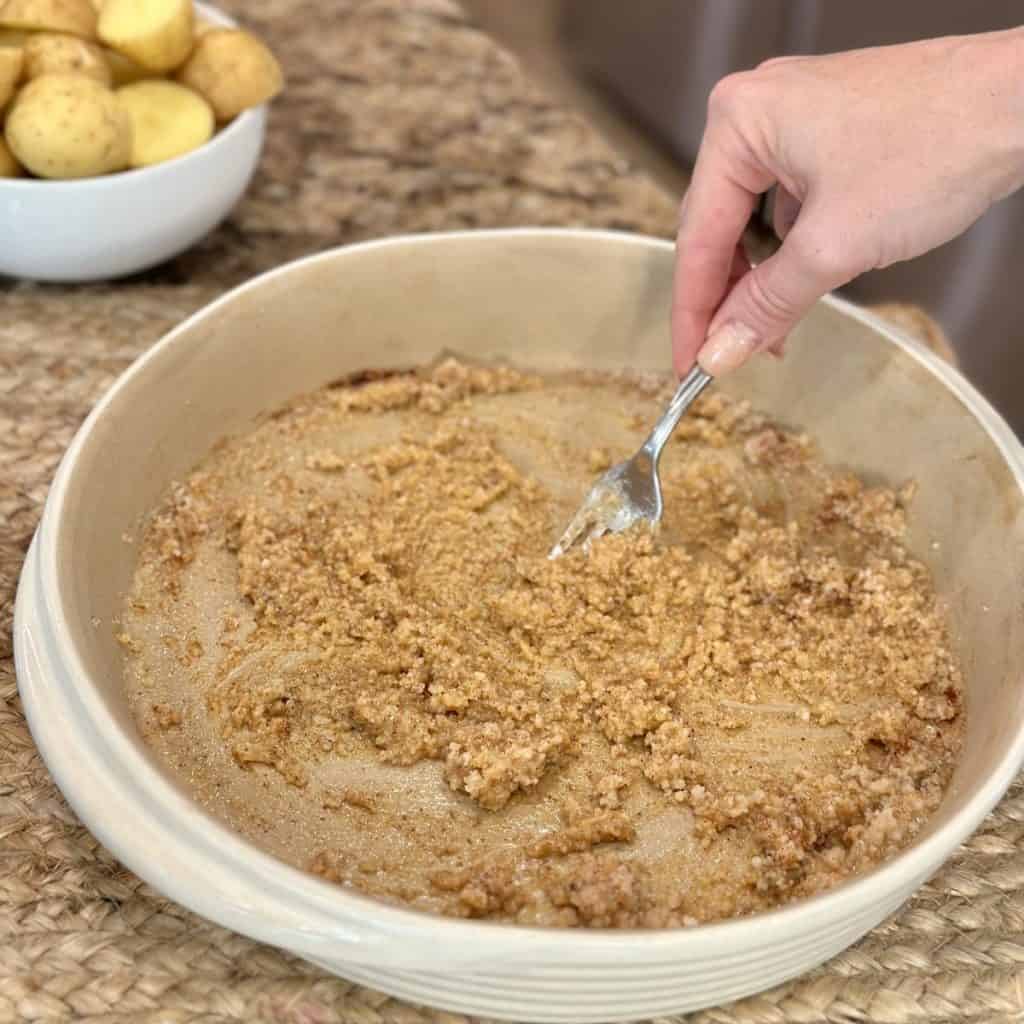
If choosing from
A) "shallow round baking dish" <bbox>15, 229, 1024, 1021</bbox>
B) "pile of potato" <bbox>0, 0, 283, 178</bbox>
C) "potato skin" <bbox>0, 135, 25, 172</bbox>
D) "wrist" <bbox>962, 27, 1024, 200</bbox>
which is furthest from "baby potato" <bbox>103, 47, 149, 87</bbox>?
"wrist" <bbox>962, 27, 1024, 200</bbox>

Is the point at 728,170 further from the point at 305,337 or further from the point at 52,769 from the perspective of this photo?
the point at 52,769

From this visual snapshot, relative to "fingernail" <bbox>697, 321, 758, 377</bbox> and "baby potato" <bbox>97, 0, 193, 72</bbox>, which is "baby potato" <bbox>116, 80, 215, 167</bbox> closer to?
"baby potato" <bbox>97, 0, 193, 72</bbox>

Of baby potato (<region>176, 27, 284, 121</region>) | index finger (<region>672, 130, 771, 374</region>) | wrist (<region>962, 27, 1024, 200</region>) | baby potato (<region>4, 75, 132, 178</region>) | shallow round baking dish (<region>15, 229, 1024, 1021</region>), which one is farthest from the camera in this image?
baby potato (<region>176, 27, 284, 121</region>)

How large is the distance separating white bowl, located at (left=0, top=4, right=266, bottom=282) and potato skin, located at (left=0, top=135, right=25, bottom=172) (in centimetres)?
1

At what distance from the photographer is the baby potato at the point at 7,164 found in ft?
3.25

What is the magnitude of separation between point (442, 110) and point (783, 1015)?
1050 millimetres

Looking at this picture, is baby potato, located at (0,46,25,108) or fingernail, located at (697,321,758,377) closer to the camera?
fingernail, located at (697,321,758,377)

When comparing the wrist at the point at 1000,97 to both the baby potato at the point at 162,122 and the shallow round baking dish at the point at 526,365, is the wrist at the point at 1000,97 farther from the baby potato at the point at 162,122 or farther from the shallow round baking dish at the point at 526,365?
the baby potato at the point at 162,122

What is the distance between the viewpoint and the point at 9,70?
38.3 inches

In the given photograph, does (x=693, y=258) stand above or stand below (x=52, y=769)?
above

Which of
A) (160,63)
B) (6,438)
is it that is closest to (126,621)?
(6,438)

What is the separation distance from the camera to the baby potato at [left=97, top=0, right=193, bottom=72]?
40.2 inches

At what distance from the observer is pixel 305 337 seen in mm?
974

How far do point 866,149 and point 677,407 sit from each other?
227 millimetres
